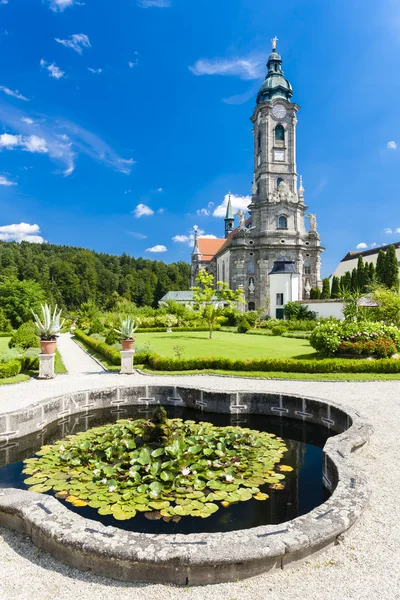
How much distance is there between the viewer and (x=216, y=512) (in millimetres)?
4613

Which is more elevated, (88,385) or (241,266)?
(241,266)

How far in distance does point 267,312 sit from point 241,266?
7033 mm

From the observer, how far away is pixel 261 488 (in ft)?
17.3

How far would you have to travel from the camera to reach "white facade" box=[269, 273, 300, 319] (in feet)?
137

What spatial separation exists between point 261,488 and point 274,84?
5604 cm

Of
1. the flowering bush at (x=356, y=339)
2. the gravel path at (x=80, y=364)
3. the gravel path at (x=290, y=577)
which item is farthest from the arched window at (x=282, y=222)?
the gravel path at (x=290, y=577)

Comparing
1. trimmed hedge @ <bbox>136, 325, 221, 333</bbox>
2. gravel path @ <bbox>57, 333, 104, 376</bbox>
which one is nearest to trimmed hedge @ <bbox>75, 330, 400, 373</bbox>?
gravel path @ <bbox>57, 333, 104, 376</bbox>

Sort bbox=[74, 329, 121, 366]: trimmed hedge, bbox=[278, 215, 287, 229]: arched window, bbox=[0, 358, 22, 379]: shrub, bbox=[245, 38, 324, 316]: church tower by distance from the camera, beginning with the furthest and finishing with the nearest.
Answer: bbox=[278, 215, 287, 229]: arched window, bbox=[245, 38, 324, 316]: church tower, bbox=[74, 329, 121, 366]: trimmed hedge, bbox=[0, 358, 22, 379]: shrub

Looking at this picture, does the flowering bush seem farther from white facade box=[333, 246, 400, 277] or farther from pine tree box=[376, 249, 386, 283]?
white facade box=[333, 246, 400, 277]

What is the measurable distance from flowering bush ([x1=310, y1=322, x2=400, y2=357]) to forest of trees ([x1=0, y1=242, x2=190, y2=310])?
179 ft

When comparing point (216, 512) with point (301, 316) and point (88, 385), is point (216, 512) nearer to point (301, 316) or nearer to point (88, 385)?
point (88, 385)

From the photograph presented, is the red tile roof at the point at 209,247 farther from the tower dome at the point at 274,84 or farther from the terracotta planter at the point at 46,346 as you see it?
the terracotta planter at the point at 46,346

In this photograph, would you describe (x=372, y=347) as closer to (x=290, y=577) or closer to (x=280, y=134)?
(x=290, y=577)

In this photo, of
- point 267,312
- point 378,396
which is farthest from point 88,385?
point 267,312
